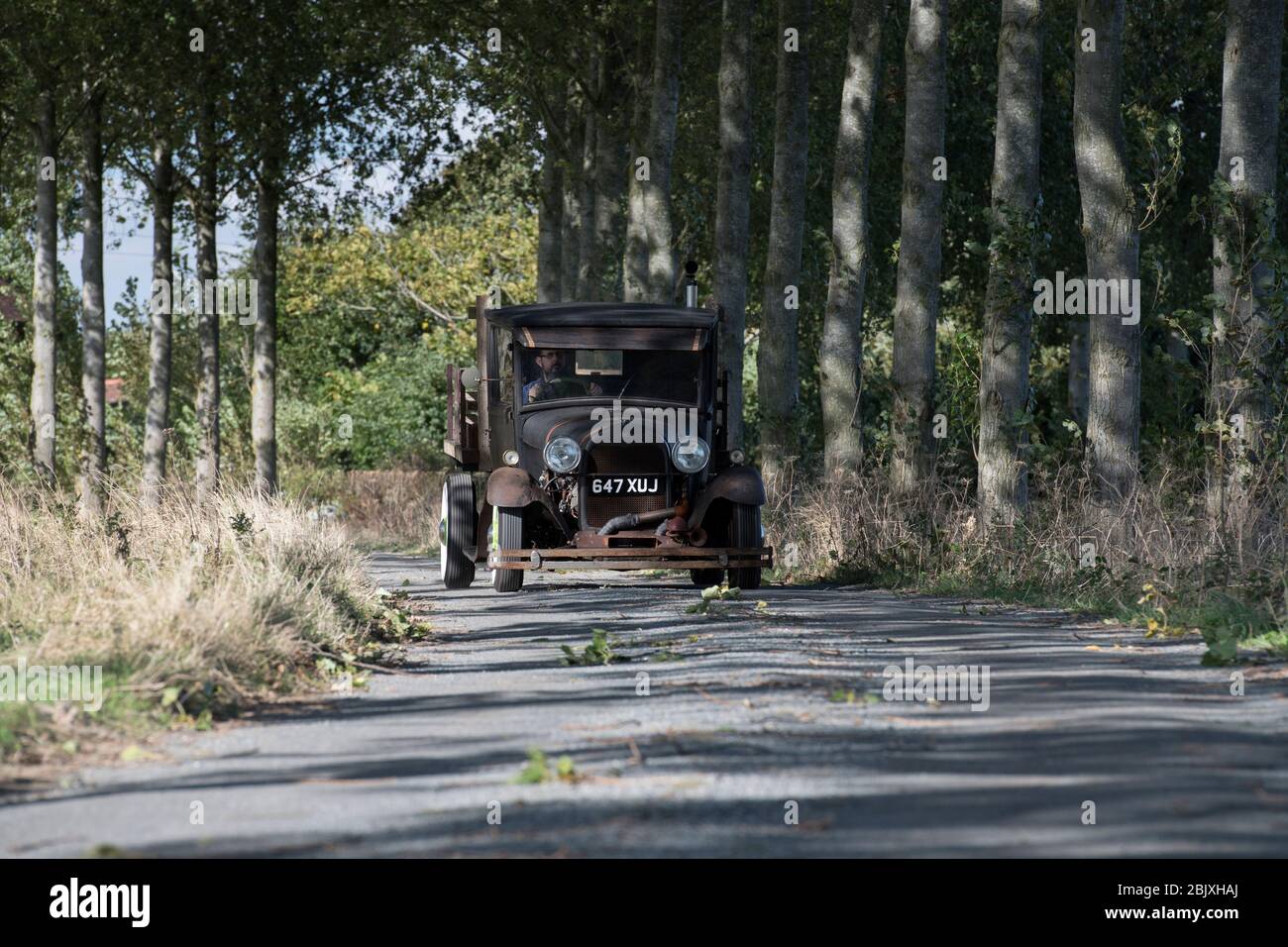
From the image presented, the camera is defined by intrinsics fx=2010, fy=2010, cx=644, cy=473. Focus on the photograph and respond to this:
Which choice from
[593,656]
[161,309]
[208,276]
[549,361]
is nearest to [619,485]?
[549,361]

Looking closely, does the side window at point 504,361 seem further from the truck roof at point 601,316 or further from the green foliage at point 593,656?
the green foliage at point 593,656

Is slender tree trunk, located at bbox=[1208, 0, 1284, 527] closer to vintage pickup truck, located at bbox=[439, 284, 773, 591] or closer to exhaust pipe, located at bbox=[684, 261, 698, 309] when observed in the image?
vintage pickup truck, located at bbox=[439, 284, 773, 591]

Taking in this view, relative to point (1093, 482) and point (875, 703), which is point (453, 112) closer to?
point (1093, 482)

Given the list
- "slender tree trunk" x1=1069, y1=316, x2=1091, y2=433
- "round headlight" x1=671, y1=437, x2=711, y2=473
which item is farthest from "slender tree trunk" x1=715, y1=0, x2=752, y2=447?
"slender tree trunk" x1=1069, y1=316, x2=1091, y2=433

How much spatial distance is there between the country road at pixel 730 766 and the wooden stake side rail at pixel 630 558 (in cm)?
548

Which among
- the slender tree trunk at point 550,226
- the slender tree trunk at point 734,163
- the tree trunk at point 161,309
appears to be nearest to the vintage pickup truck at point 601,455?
the slender tree trunk at point 734,163

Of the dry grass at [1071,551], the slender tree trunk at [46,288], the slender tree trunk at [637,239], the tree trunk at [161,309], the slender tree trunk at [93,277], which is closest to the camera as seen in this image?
the dry grass at [1071,551]

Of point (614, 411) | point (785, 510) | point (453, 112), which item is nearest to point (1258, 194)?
point (614, 411)

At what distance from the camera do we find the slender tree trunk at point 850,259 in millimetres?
24969

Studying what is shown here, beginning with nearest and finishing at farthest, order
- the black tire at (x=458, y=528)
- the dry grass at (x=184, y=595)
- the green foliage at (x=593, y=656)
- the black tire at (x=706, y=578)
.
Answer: the dry grass at (x=184, y=595), the green foliage at (x=593, y=656), the black tire at (x=458, y=528), the black tire at (x=706, y=578)

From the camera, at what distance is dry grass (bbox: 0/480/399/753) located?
10.3m

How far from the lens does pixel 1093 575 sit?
16.1 m

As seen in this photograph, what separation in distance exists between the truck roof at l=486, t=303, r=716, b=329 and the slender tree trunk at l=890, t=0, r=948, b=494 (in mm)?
3329

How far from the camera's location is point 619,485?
1875 centimetres
